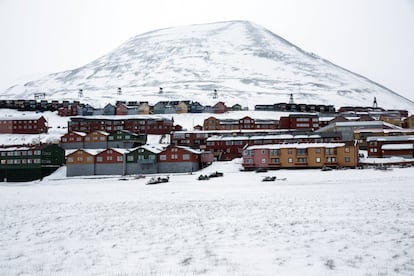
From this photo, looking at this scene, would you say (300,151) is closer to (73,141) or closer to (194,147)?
(194,147)

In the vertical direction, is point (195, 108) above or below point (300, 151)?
above

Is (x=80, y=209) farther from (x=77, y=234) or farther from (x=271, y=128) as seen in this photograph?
(x=271, y=128)

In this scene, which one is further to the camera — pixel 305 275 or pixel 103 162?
pixel 103 162

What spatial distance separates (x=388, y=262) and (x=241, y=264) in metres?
3.78

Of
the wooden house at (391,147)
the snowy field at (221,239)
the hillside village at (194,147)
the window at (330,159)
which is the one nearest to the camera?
the snowy field at (221,239)

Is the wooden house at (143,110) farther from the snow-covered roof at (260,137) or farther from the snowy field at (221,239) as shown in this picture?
the snowy field at (221,239)

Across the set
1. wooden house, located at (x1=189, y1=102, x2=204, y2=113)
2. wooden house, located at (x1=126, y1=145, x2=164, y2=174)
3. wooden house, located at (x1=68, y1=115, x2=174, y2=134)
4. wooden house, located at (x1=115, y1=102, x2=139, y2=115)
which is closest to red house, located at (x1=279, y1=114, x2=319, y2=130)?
wooden house, located at (x1=68, y1=115, x2=174, y2=134)

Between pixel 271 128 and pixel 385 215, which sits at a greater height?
pixel 271 128

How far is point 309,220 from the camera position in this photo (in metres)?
16.1

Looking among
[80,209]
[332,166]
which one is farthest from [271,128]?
[80,209]

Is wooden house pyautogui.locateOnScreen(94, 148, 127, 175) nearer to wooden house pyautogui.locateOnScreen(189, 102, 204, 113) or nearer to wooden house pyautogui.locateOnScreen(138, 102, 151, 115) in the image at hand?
wooden house pyautogui.locateOnScreen(138, 102, 151, 115)

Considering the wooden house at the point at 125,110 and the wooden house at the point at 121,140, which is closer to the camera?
the wooden house at the point at 121,140

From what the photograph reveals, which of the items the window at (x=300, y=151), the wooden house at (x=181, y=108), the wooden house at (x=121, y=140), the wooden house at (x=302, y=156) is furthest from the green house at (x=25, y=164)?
the wooden house at (x=181, y=108)

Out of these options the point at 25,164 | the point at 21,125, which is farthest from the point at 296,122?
the point at 21,125
